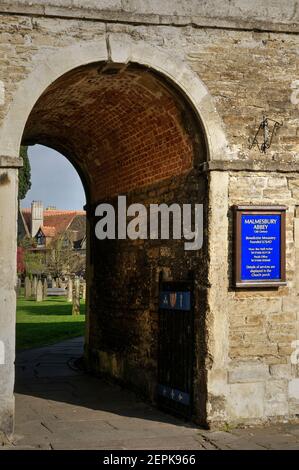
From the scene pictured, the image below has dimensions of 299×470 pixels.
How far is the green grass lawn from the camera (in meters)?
16.9

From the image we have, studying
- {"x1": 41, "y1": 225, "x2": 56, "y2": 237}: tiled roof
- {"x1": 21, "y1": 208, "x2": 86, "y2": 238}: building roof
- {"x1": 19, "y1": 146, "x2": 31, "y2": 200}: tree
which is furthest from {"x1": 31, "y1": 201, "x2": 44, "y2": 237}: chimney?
{"x1": 19, "y1": 146, "x2": 31, "y2": 200}: tree

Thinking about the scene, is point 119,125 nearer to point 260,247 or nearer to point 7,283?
point 260,247

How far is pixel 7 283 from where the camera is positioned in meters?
7.16

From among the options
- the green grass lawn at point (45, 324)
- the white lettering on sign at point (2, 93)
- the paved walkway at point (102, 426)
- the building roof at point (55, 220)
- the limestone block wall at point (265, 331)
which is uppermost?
the building roof at point (55, 220)

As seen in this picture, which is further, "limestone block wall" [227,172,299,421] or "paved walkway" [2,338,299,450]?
"limestone block wall" [227,172,299,421]

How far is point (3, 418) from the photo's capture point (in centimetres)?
705

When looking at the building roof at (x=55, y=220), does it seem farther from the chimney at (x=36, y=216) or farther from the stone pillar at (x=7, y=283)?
the stone pillar at (x=7, y=283)

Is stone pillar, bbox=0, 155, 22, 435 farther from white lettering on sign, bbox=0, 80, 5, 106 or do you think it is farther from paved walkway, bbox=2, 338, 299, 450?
white lettering on sign, bbox=0, 80, 5, 106

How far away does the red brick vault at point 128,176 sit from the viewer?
317 inches

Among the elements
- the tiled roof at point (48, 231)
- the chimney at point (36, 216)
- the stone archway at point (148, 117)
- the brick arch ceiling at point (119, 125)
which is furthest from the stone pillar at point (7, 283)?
the chimney at point (36, 216)

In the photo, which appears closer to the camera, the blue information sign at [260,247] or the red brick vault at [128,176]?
the blue information sign at [260,247]

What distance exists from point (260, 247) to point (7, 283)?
9.64ft

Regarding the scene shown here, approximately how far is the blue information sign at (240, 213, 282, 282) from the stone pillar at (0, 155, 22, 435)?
2618mm

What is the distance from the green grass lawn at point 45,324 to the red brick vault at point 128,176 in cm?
522
